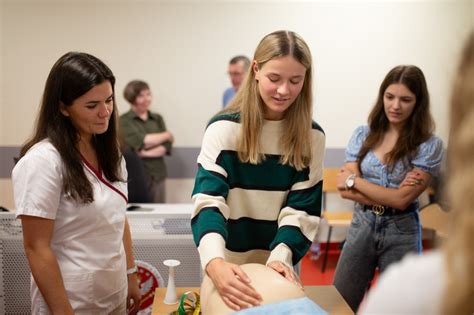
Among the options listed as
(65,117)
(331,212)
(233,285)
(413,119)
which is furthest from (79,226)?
(331,212)

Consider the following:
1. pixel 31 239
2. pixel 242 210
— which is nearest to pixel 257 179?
pixel 242 210

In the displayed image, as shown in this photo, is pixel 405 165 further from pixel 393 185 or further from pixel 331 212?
pixel 331 212

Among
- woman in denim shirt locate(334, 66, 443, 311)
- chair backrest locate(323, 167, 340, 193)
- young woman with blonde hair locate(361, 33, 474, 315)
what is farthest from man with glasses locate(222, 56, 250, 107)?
young woman with blonde hair locate(361, 33, 474, 315)

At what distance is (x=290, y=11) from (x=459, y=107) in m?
3.89

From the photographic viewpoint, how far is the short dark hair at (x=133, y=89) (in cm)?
392

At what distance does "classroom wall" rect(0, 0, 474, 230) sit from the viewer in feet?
13.8

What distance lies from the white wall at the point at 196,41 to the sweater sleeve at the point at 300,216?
307 centimetres

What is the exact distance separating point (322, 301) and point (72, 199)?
0.84m

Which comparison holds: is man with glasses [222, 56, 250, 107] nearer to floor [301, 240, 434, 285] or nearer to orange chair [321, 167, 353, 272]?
orange chair [321, 167, 353, 272]

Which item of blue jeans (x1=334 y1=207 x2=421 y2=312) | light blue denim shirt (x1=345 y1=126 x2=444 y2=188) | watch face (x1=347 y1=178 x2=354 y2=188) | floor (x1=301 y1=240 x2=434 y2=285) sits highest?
light blue denim shirt (x1=345 y1=126 x2=444 y2=188)

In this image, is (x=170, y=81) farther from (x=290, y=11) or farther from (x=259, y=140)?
(x=259, y=140)

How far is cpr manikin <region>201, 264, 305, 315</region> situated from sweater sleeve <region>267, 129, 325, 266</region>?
122 mm

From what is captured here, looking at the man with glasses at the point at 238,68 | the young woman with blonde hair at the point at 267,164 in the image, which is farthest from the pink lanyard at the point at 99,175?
the man with glasses at the point at 238,68

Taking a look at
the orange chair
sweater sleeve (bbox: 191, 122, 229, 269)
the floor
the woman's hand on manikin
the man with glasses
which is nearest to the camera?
the woman's hand on manikin
